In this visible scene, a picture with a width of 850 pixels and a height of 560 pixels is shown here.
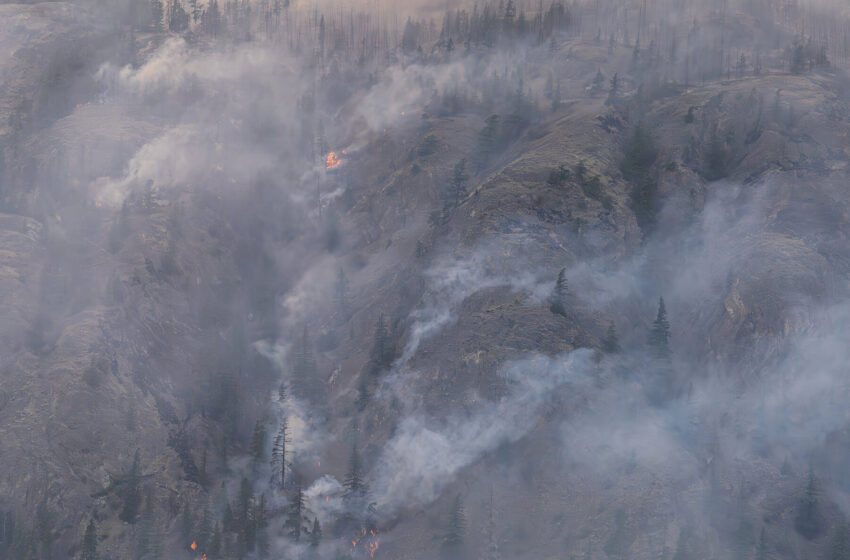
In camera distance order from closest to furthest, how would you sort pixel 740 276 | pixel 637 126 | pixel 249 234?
pixel 740 276 < pixel 637 126 < pixel 249 234

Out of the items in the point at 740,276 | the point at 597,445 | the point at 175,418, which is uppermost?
the point at 740,276

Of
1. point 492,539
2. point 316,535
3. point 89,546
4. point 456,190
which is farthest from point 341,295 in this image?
point 89,546

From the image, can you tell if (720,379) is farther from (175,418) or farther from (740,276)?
(175,418)

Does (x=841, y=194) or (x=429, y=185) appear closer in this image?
(x=841, y=194)

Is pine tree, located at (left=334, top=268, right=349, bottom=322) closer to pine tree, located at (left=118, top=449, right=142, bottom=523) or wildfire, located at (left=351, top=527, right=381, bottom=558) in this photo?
pine tree, located at (left=118, top=449, right=142, bottom=523)

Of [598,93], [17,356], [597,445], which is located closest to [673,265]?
[597,445]

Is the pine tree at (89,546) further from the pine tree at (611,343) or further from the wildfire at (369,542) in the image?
the pine tree at (611,343)
